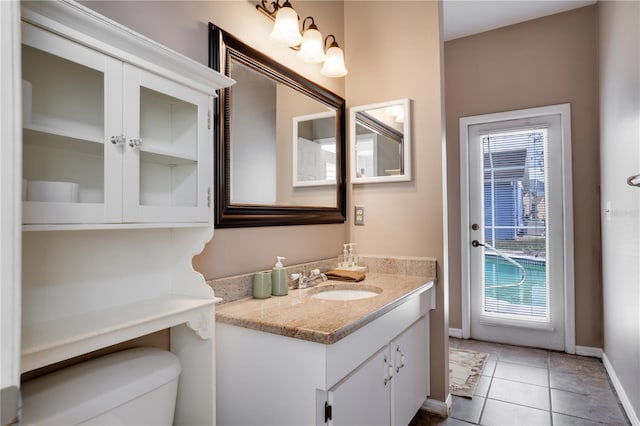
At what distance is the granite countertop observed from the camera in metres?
1.13

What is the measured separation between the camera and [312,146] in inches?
80.4

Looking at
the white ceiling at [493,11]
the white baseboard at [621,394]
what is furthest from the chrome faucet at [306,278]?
the white ceiling at [493,11]

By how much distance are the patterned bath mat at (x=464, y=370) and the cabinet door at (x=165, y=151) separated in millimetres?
2057

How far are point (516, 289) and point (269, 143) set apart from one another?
2589mm

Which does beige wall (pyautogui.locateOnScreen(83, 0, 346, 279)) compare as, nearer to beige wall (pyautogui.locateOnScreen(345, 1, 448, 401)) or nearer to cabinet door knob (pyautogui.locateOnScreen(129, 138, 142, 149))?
beige wall (pyautogui.locateOnScreen(345, 1, 448, 401))

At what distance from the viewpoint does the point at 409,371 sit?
1.76 metres

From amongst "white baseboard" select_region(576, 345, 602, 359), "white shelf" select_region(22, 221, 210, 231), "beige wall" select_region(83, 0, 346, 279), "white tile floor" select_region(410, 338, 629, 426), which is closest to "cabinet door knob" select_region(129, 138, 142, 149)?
"white shelf" select_region(22, 221, 210, 231)

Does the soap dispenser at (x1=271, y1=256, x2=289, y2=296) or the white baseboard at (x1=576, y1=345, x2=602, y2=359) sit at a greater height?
the soap dispenser at (x1=271, y1=256, x2=289, y2=296)

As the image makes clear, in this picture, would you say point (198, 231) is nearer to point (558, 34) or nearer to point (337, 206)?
point (337, 206)

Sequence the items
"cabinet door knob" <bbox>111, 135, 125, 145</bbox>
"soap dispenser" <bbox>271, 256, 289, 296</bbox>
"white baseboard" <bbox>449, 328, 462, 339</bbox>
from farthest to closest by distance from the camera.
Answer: "white baseboard" <bbox>449, 328, 462, 339</bbox>, "soap dispenser" <bbox>271, 256, 289, 296</bbox>, "cabinet door knob" <bbox>111, 135, 125, 145</bbox>

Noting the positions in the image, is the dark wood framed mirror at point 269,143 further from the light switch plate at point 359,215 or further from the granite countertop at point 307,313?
the granite countertop at point 307,313

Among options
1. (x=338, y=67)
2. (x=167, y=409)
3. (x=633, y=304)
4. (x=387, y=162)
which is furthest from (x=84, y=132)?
(x=633, y=304)

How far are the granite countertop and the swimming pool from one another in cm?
186

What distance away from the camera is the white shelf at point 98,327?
792 millimetres
